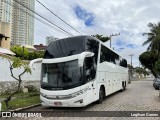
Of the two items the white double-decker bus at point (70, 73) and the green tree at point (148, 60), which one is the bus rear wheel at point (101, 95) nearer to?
the white double-decker bus at point (70, 73)

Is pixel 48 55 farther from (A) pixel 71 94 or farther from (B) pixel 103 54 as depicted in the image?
(B) pixel 103 54

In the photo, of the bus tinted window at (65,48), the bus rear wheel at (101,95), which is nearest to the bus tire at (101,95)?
the bus rear wheel at (101,95)

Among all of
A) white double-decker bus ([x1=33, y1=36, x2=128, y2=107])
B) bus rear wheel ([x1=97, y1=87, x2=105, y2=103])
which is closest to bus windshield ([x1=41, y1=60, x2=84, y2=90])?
white double-decker bus ([x1=33, y1=36, x2=128, y2=107])

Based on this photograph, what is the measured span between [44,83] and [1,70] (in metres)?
6.88

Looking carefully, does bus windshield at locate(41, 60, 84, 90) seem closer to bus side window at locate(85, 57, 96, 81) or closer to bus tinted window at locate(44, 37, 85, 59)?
bus tinted window at locate(44, 37, 85, 59)

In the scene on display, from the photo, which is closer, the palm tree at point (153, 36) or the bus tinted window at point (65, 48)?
the bus tinted window at point (65, 48)

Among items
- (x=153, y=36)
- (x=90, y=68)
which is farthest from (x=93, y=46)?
(x=153, y=36)

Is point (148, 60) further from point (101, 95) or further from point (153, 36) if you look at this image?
point (101, 95)

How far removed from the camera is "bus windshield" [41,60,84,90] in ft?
40.0

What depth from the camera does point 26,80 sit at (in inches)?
843

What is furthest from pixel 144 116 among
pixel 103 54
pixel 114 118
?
pixel 103 54

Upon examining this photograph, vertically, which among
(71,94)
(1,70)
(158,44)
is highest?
(158,44)

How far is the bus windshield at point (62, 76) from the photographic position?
40.0ft

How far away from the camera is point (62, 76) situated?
12.4 metres
